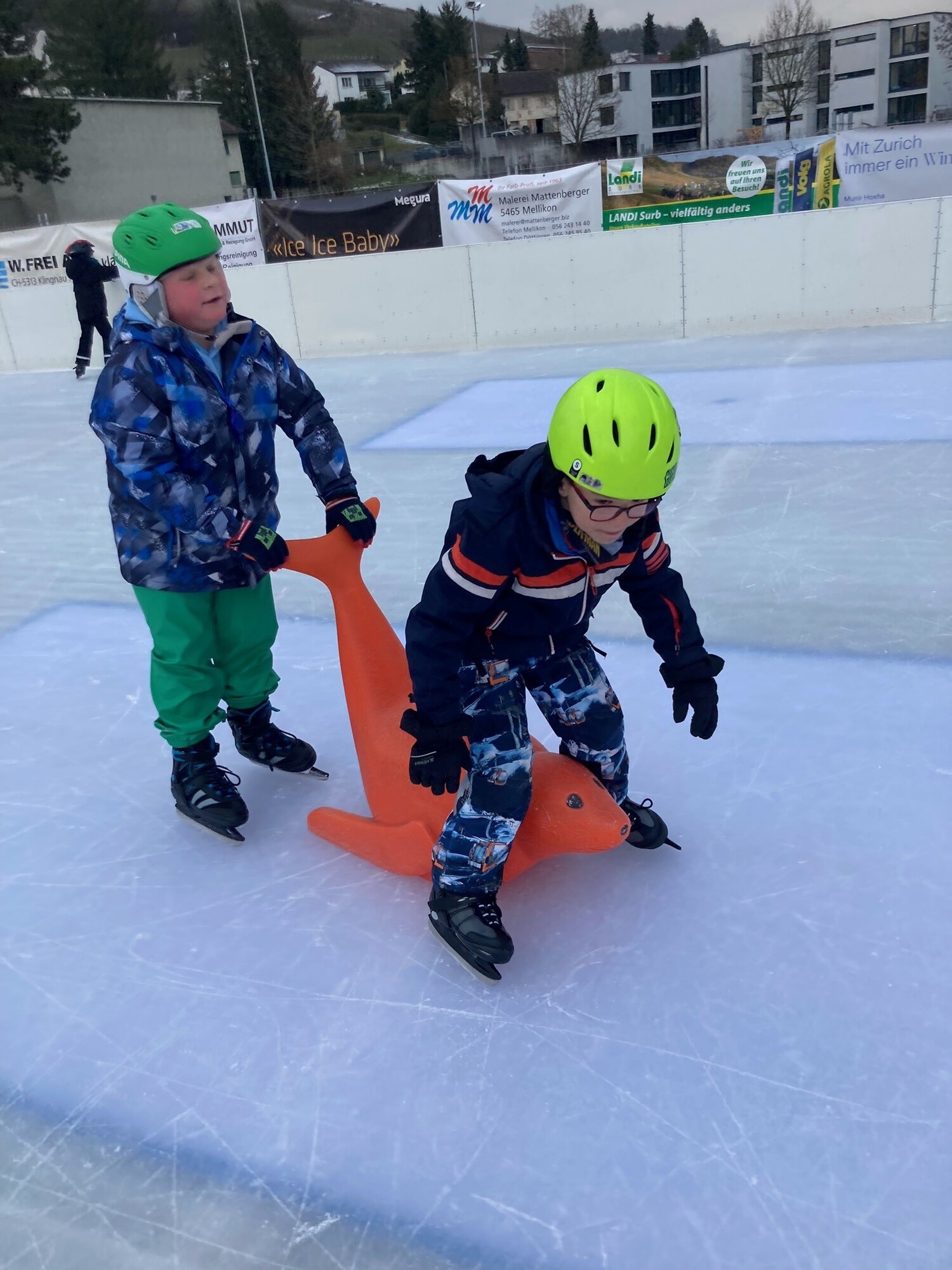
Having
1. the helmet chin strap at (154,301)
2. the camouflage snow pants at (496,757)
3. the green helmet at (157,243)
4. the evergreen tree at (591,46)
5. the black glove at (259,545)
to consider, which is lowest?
the camouflage snow pants at (496,757)

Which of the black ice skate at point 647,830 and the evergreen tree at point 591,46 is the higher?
the evergreen tree at point 591,46

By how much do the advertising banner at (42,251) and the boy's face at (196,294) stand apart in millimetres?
11457

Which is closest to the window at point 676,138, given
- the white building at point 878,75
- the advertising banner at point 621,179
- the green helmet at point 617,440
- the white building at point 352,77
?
the white building at point 878,75

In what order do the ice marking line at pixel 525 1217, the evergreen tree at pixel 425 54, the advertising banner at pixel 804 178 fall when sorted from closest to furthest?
the ice marking line at pixel 525 1217 < the advertising banner at pixel 804 178 < the evergreen tree at pixel 425 54

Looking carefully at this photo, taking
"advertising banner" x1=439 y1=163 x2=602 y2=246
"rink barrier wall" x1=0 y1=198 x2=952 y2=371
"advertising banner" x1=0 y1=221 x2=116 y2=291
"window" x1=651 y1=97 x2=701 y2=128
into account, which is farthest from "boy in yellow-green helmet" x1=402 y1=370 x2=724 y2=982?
"window" x1=651 y1=97 x2=701 y2=128

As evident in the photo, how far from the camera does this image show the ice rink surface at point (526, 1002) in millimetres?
1482

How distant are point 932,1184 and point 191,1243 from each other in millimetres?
1115

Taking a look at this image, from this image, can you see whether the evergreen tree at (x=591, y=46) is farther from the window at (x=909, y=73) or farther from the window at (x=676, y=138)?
the window at (x=909, y=73)

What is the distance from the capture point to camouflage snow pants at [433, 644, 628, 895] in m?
1.92

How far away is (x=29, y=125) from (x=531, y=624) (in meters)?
36.9

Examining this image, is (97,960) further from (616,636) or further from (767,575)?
(767,575)

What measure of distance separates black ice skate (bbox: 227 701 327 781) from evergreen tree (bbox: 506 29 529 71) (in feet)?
252

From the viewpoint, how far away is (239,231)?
40.0 ft

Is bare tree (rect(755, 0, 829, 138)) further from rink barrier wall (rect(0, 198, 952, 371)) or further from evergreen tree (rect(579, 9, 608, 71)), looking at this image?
rink barrier wall (rect(0, 198, 952, 371))
